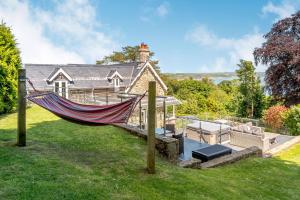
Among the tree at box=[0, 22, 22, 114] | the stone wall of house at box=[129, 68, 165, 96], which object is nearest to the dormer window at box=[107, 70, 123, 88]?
the stone wall of house at box=[129, 68, 165, 96]

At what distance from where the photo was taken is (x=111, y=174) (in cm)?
527

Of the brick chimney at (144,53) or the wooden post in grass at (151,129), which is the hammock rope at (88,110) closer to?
the wooden post in grass at (151,129)

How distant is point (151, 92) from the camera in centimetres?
547

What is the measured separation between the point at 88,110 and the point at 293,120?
1929cm

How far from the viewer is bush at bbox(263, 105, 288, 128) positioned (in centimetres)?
2259

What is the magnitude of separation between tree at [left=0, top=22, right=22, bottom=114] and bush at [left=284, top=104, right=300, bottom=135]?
62.1 feet

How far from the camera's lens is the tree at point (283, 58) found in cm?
1488

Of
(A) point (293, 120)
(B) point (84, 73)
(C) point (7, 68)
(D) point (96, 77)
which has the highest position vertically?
(B) point (84, 73)

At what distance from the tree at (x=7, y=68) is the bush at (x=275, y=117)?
64.9ft

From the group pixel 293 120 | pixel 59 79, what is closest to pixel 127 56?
pixel 59 79

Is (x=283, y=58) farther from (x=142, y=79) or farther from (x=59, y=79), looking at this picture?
(x=59, y=79)

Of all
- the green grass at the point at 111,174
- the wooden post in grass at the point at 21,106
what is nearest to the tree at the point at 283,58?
the green grass at the point at 111,174

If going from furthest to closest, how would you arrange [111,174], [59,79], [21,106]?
[59,79] → [21,106] → [111,174]

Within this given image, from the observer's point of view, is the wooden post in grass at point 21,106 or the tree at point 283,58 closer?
the wooden post in grass at point 21,106
